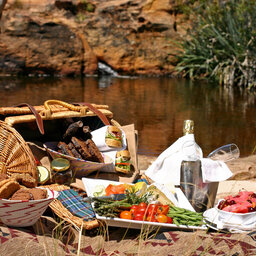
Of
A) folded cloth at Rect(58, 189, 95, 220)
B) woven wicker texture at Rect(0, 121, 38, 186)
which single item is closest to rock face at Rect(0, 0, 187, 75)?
woven wicker texture at Rect(0, 121, 38, 186)

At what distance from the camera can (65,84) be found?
44.6 ft

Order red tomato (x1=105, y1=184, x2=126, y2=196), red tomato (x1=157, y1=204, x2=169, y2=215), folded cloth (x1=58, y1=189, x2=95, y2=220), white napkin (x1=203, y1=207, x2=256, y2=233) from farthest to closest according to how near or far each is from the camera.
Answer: red tomato (x1=105, y1=184, x2=126, y2=196), folded cloth (x1=58, y1=189, x2=95, y2=220), red tomato (x1=157, y1=204, x2=169, y2=215), white napkin (x1=203, y1=207, x2=256, y2=233)

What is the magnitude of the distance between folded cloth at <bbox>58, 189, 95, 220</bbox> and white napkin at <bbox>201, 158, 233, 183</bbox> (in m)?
0.84

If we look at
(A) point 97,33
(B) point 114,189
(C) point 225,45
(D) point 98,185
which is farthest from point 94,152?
(A) point 97,33

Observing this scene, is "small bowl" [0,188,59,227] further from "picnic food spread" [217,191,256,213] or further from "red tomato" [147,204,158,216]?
"picnic food spread" [217,191,256,213]

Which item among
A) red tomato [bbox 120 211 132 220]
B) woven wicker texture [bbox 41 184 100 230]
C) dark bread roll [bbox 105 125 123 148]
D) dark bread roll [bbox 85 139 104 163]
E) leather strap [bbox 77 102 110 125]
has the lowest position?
woven wicker texture [bbox 41 184 100 230]

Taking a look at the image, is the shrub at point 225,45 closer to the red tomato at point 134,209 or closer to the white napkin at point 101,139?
the white napkin at point 101,139

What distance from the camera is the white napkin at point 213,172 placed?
3258mm

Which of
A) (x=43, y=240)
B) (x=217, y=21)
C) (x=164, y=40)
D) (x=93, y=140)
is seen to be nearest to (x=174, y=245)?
(x=43, y=240)

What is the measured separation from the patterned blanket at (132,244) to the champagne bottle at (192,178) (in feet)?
1.64

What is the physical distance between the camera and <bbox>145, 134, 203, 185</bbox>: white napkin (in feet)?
11.1

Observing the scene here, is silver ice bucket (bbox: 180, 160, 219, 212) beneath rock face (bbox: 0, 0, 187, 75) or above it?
beneath

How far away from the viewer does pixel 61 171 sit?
3680 millimetres

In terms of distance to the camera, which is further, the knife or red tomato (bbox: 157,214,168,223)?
the knife
